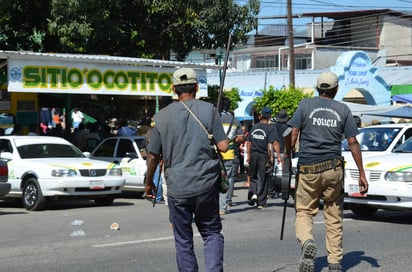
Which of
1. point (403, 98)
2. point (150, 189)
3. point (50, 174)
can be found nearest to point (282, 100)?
point (403, 98)

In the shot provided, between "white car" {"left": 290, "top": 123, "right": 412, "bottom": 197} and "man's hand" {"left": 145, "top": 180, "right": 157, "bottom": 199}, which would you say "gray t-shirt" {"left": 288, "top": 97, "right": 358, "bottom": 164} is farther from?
"white car" {"left": 290, "top": 123, "right": 412, "bottom": 197}

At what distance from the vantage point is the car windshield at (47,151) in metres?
14.7

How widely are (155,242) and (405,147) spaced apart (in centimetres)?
519

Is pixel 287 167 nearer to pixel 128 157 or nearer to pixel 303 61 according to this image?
pixel 128 157

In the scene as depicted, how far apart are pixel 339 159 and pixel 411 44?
4865 cm

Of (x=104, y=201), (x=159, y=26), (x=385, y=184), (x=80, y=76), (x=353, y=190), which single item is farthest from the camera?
(x=159, y=26)

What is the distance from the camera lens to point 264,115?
13.7 meters

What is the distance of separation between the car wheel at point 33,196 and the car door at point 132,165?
9.46ft

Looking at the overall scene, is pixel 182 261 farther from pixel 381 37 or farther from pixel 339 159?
pixel 381 37

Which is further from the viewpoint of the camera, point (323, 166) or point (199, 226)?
point (323, 166)

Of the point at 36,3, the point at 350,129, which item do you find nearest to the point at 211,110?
the point at 350,129

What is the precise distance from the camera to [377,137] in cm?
1374

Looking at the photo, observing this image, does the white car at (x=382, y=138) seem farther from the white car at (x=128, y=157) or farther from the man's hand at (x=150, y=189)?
the man's hand at (x=150, y=189)

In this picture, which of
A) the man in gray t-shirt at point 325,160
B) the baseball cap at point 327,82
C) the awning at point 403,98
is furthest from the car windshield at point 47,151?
the awning at point 403,98
